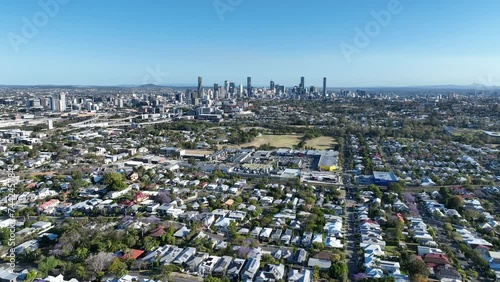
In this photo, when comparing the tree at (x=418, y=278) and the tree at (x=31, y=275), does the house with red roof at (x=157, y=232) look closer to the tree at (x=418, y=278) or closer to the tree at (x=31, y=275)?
the tree at (x=31, y=275)

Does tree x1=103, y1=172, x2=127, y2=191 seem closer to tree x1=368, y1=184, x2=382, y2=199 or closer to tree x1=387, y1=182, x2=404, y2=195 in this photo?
tree x1=368, y1=184, x2=382, y2=199

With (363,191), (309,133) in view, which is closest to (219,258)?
(363,191)

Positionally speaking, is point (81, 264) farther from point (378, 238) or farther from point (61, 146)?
point (61, 146)

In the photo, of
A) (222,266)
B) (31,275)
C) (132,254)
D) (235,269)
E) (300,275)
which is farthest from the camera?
(132,254)

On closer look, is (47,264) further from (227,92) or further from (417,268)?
(227,92)

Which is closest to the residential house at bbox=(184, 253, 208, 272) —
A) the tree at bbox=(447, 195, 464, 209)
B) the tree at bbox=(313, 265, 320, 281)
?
the tree at bbox=(313, 265, 320, 281)

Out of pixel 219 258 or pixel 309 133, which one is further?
pixel 309 133

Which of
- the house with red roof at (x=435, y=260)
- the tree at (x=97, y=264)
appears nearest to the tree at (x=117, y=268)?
the tree at (x=97, y=264)

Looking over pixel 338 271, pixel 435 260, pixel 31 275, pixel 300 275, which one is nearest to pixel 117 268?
pixel 31 275
